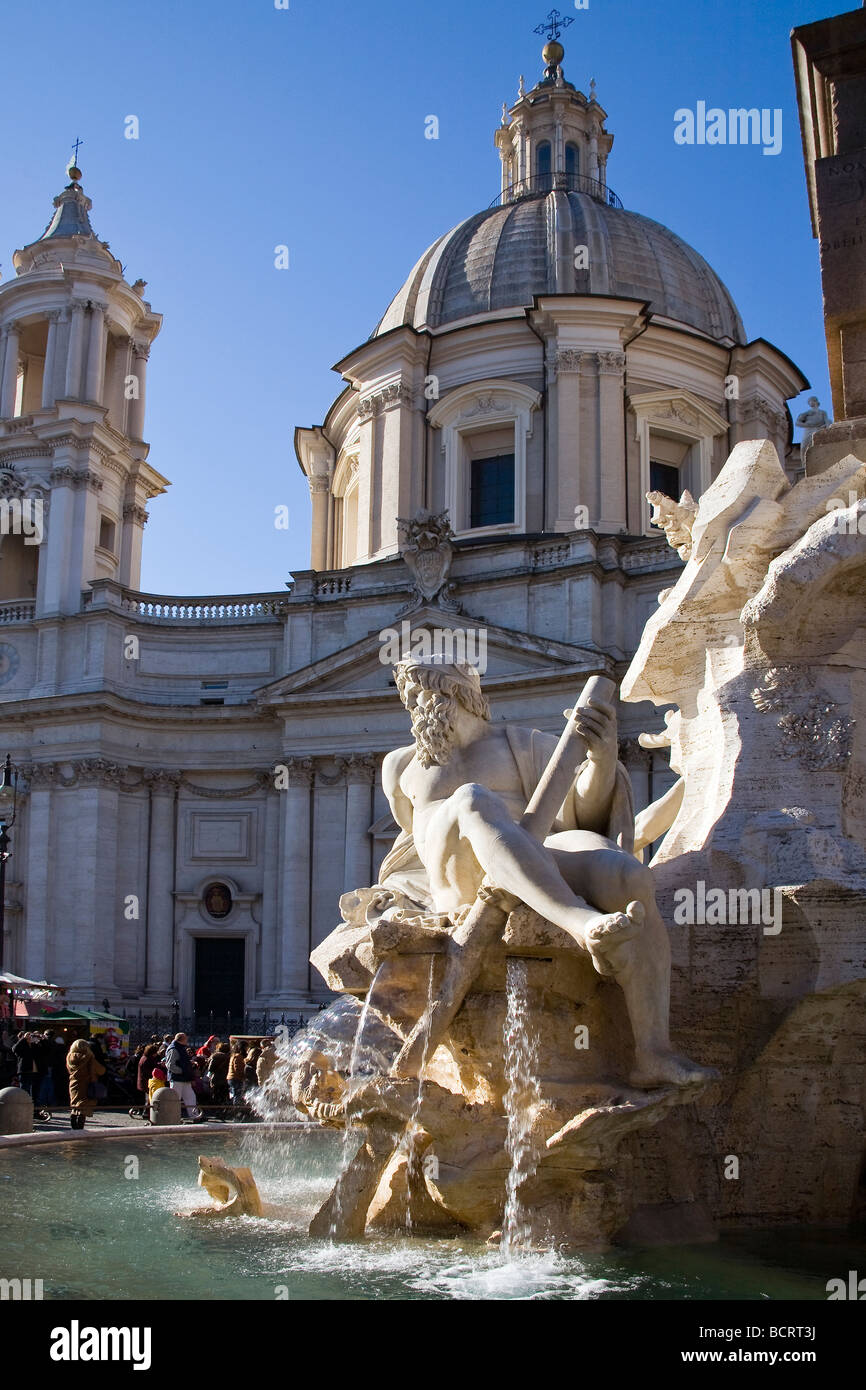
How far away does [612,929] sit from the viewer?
4.90 metres

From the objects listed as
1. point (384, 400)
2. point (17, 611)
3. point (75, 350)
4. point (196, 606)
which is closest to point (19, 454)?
point (75, 350)

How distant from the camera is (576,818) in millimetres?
6184

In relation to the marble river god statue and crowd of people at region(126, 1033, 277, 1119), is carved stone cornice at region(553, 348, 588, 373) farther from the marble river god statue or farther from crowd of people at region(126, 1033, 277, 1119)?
the marble river god statue

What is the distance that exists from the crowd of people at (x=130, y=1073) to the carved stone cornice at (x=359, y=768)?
42.0 feet

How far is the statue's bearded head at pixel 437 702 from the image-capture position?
6555 millimetres

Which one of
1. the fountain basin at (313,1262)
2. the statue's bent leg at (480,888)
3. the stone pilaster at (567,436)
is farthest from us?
the stone pilaster at (567,436)

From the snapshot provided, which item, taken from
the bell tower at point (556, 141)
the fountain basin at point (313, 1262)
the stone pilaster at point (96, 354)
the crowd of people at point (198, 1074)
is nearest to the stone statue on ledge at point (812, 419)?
the fountain basin at point (313, 1262)

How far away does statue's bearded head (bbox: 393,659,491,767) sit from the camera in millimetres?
6555

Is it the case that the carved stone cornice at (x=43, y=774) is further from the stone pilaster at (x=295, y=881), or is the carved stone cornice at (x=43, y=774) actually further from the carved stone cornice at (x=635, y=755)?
the carved stone cornice at (x=635, y=755)

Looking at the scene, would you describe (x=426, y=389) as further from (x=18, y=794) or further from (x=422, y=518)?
(x=18, y=794)

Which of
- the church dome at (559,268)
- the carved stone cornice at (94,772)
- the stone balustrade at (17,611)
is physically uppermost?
the church dome at (559,268)
